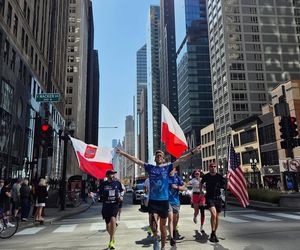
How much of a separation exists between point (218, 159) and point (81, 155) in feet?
278

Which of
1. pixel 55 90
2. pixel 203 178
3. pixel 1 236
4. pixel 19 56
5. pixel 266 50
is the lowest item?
pixel 1 236

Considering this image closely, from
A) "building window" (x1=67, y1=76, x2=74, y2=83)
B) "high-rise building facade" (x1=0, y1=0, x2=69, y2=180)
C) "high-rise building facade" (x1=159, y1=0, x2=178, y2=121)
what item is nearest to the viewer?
"high-rise building facade" (x1=0, y1=0, x2=69, y2=180)

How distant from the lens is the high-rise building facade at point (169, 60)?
16838 cm

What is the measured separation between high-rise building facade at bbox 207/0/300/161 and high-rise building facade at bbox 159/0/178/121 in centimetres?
6751

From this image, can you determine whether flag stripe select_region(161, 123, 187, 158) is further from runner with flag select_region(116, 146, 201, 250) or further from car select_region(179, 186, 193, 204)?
car select_region(179, 186, 193, 204)

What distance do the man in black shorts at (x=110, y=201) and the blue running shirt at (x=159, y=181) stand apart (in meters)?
1.73

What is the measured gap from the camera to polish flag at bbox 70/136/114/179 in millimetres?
10602

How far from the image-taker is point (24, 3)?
131 ft

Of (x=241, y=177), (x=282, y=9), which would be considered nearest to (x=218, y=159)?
(x=282, y=9)

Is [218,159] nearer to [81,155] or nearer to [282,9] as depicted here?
[282,9]

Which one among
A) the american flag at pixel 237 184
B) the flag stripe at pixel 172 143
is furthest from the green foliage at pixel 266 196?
the flag stripe at pixel 172 143

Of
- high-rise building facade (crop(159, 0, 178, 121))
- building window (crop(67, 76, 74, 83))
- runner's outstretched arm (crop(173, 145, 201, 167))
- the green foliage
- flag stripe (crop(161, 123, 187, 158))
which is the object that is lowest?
the green foliage

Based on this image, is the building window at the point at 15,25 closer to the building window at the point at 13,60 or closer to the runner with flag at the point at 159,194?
the building window at the point at 13,60

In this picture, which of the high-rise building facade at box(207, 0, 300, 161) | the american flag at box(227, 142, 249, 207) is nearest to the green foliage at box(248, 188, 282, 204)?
the american flag at box(227, 142, 249, 207)
